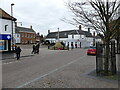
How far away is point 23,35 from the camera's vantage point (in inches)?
2530

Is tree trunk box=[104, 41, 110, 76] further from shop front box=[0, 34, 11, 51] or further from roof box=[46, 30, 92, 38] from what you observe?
roof box=[46, 30, 92, 38]

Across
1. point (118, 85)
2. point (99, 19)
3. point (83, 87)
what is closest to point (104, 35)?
point (99, 19)

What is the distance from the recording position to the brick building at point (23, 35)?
62.0 m

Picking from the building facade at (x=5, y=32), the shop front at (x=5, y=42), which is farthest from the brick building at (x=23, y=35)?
the shop front at (x=5, y=42)

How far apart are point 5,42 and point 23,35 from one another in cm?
4247

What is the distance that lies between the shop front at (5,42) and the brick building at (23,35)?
127 feet

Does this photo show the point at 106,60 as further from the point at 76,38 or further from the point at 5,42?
the point at 76,38

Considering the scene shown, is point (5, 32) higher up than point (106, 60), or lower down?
higher up

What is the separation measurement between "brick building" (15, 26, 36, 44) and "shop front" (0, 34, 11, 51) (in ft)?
127

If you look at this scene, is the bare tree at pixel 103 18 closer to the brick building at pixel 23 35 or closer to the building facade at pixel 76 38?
the building facade at pixel 76 38

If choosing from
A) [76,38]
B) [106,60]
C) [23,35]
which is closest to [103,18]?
[106,60]

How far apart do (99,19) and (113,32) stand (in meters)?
1.07

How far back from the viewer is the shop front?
21734 mm

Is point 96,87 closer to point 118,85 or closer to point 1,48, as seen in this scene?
point 118,85
